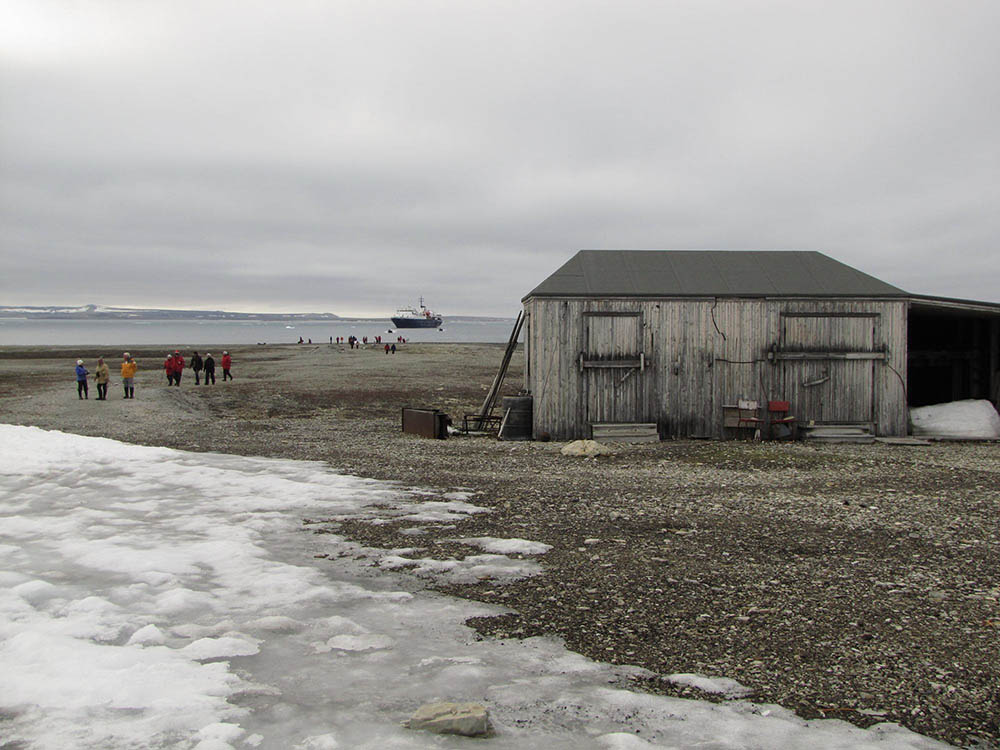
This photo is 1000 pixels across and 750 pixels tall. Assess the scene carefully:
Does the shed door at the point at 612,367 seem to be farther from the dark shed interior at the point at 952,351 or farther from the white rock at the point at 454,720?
the white rock at the point at 454,720

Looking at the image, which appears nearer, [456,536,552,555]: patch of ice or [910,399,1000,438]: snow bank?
[456,536,552,555]: patch of ice

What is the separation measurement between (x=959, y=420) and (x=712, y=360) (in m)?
7.15

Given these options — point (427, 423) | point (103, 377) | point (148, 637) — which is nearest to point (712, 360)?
point (427, 423)

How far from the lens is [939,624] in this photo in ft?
21.2

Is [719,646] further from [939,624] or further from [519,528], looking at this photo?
[519,528]

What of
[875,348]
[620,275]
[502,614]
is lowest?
[502,614]

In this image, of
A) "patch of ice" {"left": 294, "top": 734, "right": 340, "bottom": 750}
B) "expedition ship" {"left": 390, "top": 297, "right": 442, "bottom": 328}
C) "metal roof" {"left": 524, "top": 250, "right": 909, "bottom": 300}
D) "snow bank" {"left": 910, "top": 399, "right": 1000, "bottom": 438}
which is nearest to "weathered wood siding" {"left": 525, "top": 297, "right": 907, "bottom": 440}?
"metal roof" {"left": 524, "top": 250, "right": 909, "bottom": 300}

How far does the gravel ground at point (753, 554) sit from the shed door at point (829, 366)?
1.64 meters

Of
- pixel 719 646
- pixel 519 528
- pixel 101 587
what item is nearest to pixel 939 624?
pixel 719 646

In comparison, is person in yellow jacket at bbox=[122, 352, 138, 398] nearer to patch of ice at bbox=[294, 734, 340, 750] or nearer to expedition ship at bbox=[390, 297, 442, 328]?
patch of ice at bbox=[294, 734, 340, 750]

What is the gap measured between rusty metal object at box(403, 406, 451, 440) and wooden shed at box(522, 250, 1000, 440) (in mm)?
2520

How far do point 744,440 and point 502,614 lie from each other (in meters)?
13.8

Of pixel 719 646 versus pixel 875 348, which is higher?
pixel 875 348

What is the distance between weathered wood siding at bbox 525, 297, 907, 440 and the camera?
63.1ft
